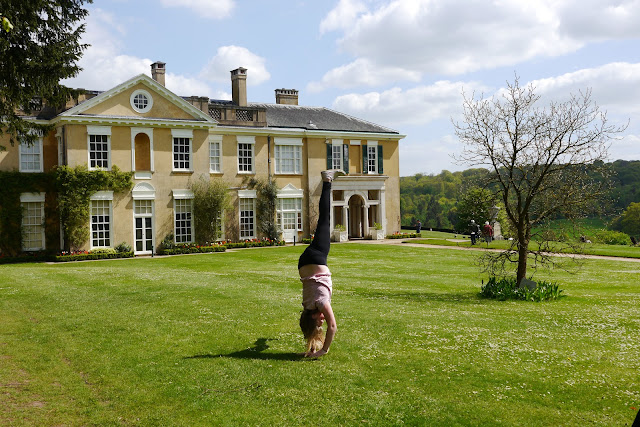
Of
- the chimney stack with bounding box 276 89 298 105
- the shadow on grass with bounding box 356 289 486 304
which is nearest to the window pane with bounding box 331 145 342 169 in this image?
the chimney stack with bounding box 276 89 298 105

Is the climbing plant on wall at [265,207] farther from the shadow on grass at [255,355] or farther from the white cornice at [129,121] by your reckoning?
the shadow on grass at [255,355]

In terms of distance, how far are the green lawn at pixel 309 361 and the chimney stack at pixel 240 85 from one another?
24.3 meters

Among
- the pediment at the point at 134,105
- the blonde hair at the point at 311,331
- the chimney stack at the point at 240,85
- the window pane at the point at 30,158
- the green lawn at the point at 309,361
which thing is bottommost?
the green lawn at the point at 309,361

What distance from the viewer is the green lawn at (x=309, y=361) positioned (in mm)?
7242

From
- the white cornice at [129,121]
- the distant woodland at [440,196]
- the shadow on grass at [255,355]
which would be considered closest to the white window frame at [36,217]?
the white cornice at [129,121]

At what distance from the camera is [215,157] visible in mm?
36562

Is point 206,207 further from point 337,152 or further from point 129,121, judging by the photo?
point 337,152

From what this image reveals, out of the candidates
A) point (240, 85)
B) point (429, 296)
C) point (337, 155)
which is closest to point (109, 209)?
point (240, 85)

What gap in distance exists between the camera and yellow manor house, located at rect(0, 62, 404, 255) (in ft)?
102

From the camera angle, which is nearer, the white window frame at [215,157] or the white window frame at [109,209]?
the white window frame at [109,209]

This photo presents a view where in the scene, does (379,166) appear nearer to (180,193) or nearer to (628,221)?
(180,193)

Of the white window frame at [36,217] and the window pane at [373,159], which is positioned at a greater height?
the window pane at [373,159]

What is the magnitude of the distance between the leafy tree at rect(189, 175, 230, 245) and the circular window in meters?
5.11

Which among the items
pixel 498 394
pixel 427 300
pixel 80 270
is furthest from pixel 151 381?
pixel 80 270
